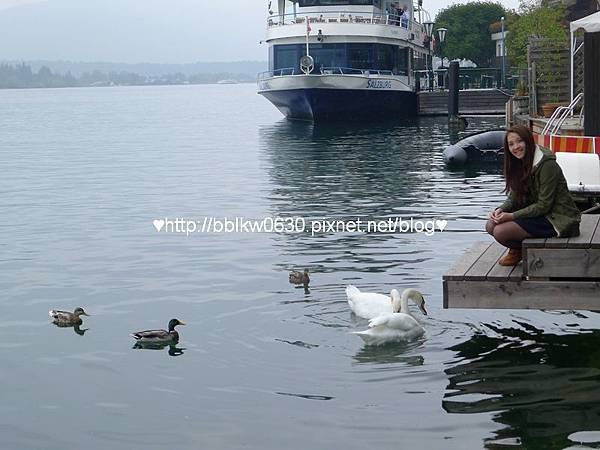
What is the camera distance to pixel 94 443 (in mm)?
8172

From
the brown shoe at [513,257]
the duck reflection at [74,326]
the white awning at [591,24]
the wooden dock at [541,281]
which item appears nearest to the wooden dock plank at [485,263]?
the wooden dock at [541,281]

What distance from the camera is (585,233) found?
9.59 m

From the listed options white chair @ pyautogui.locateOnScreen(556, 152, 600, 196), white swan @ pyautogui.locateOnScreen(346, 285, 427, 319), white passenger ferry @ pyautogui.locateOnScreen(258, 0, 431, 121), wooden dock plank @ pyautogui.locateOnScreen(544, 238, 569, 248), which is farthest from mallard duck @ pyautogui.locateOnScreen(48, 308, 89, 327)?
white passenger ferry @ pyautogui.locateOnScreen(258, 0, 431, 121)

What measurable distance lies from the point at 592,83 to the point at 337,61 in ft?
123

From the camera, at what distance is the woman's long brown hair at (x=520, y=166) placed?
9.20 metres

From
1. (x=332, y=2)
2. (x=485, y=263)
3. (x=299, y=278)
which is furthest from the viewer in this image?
(x=332, y=2)

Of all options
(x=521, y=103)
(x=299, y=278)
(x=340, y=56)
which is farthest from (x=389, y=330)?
(x=340, y=56)

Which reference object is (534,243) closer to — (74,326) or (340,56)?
(74,326)

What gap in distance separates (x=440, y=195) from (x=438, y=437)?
49.7 feet

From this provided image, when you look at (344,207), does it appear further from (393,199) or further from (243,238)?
(243,238)

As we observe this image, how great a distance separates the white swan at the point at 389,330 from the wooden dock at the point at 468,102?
140 ft

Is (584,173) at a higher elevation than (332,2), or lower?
lower

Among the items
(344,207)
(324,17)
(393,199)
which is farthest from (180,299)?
(324,17)

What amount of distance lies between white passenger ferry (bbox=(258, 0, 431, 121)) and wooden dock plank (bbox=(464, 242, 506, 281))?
41421mm
